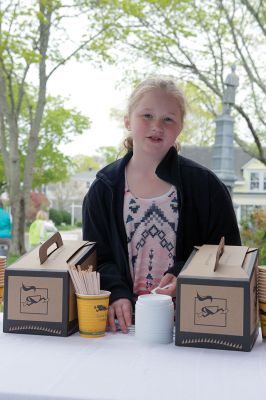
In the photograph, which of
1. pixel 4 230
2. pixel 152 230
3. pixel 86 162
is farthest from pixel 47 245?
pixel 86 162

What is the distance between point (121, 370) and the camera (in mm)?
1058

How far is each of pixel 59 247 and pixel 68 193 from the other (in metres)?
38.2

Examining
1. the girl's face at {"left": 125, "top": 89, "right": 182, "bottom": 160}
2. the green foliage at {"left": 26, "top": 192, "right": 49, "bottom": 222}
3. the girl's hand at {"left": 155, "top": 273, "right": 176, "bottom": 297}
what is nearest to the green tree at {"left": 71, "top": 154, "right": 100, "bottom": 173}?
the green foliage at {"left": 26, "top": 192, "right": 49, "bottom": 222}

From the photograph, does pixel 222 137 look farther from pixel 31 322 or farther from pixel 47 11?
pixel 31 322

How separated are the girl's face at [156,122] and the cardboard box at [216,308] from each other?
42 centimetres

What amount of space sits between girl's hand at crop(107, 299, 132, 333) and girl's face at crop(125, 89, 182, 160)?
16.6 inches

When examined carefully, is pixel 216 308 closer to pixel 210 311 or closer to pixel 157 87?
pixel 210 311

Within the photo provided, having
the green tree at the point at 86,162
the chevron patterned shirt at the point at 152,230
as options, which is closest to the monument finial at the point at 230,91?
the chevron patterned shirt at the point at 152,230

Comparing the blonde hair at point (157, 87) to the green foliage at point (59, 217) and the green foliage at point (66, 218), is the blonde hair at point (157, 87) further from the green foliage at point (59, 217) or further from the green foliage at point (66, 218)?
the green foliage at point (66, 218)

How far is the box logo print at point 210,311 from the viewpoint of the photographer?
3.91 feet

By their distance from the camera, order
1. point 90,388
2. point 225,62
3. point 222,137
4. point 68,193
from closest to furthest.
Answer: point 90,388 → point 222,137 → point 225,62 → point 68,193

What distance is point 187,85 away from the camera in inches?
439

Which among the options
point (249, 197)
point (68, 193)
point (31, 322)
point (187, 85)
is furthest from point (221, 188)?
point (68, 193)

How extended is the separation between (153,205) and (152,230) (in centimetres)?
7
